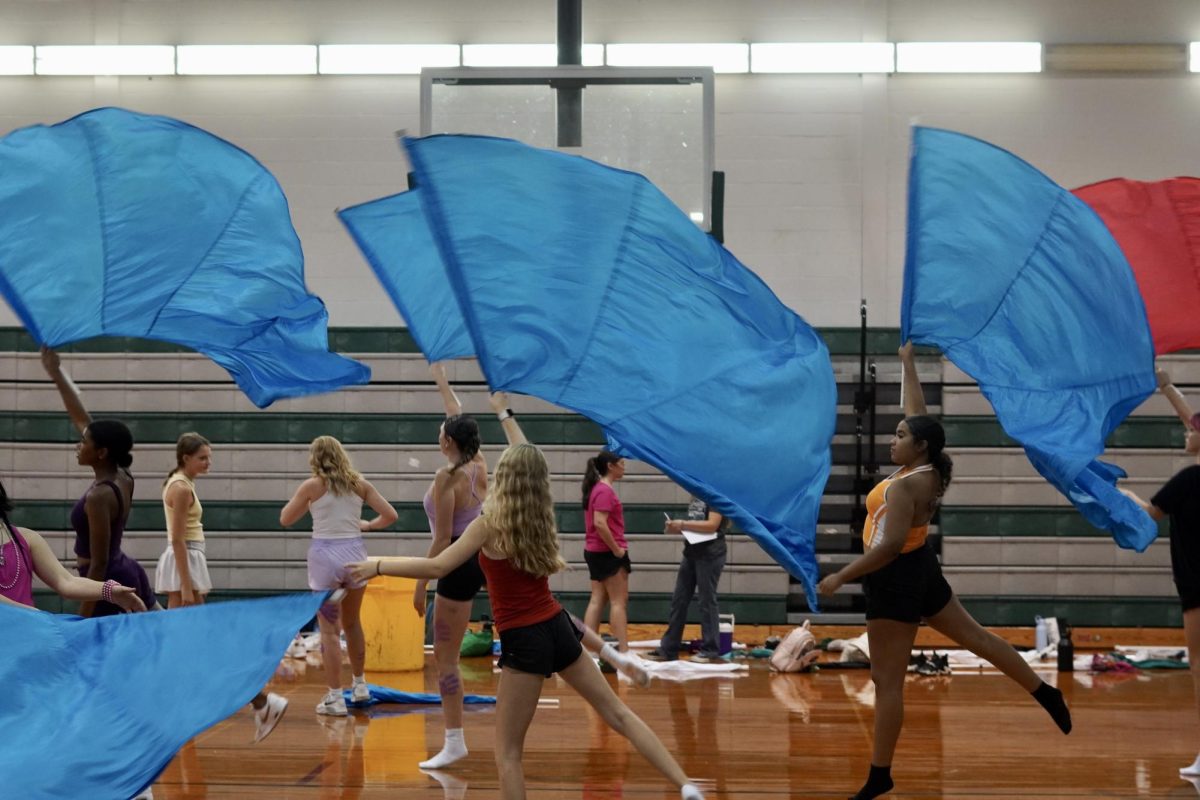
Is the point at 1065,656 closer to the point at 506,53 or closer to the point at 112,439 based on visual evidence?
the point at 506,53

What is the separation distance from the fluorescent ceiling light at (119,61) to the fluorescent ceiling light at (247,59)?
175 mm

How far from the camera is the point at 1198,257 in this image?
736cm

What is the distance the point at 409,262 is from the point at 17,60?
8231 mm

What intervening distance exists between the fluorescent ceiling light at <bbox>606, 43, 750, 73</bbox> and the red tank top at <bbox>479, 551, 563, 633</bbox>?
8.67 meters

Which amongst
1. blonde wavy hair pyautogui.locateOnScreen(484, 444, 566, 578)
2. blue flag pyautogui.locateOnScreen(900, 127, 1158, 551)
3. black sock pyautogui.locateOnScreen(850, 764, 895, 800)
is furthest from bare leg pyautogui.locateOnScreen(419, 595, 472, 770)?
blue flag pyautogui.locateOnScreen(900, 127, 1158, 551)

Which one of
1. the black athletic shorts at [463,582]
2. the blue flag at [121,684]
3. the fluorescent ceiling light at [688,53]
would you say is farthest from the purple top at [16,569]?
the fluorescent ceiling light at [688,53]

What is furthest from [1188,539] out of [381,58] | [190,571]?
[381,58]

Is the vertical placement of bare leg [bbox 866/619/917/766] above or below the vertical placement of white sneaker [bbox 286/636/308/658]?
above

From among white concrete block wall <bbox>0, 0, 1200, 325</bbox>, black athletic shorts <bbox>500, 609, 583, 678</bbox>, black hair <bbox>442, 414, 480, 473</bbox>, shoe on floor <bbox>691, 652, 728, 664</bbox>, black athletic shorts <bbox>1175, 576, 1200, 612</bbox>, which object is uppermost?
white concrete block wall <bbox>0, 0, 1200, 325</bbox>

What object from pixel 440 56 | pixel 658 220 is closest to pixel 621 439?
pixel 658 220

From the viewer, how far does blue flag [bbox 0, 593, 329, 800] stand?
456 cm

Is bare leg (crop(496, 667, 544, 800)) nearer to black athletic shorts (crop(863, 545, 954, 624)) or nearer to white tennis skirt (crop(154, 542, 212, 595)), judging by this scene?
black athletic shorts (crop(863, 545, 954, 624))

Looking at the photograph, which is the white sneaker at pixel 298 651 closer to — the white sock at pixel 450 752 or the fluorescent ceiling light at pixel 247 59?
the white sock at pixel 450 752

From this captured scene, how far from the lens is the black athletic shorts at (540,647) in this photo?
5344mm
